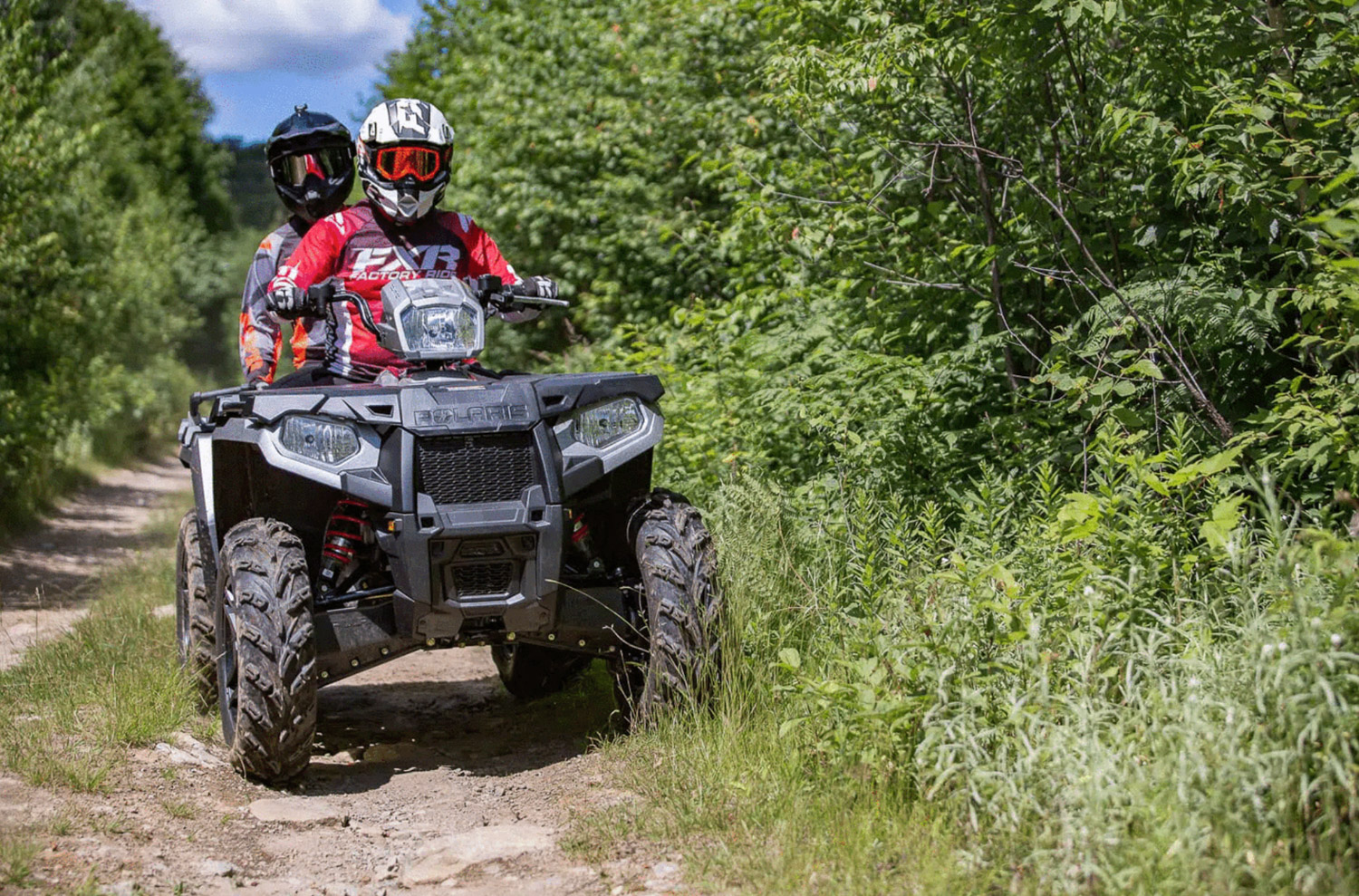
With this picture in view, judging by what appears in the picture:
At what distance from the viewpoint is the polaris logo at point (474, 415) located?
4648mm

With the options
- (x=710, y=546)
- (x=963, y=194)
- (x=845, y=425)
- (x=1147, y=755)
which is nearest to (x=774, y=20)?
(x=963, y=194)

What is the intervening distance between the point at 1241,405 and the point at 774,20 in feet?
10.8

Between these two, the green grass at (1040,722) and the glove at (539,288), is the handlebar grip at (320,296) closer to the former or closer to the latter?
the glove at (539,288)

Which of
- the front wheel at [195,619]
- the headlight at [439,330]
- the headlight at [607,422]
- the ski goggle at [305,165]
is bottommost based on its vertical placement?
the front wheel at [195,619]

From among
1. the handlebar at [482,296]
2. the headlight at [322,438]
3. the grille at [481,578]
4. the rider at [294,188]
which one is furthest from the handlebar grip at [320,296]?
the rider at [294,188]

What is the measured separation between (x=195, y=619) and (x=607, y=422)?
7.04 feet

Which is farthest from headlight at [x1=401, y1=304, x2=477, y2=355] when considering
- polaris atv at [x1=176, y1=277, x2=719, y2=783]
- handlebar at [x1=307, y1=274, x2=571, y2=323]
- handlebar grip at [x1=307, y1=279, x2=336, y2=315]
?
handlebar grip at [x1=307, y1=279, x2=336, y2=315]

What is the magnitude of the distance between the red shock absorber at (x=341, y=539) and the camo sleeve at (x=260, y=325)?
1885 millimetres

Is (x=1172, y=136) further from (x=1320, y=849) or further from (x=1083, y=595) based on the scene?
(x=1320, y=849)

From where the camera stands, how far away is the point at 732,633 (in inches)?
187

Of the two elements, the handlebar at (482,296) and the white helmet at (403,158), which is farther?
the white helmet at (403,158)

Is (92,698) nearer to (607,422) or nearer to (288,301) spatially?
(288,301)

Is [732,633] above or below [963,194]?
below

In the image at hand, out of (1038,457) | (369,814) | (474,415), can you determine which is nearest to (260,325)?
(474,415)
